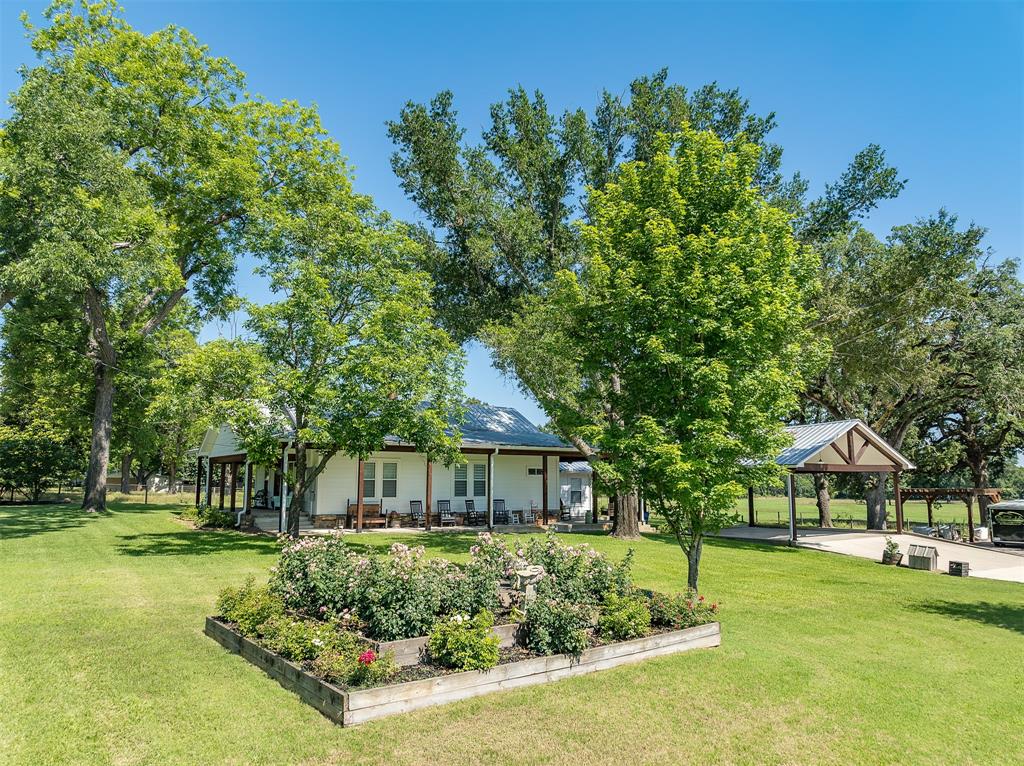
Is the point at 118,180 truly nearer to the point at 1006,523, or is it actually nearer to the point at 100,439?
the point at 100,439

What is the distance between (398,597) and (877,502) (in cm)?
2929

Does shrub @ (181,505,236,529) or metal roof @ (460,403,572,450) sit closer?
shrub @ (181,505,236,529)

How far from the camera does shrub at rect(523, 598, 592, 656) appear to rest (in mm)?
6980

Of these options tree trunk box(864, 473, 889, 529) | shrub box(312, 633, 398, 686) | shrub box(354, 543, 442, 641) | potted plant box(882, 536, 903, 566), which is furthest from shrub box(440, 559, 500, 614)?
tree trunk box(864, 473, 889, 529)

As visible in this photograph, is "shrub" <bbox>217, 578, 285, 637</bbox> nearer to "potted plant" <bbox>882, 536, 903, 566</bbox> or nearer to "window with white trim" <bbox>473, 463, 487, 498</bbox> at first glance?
"window with white trim" <bbox>473, 463, 487, 498</bbox>

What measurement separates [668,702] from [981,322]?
30690mm

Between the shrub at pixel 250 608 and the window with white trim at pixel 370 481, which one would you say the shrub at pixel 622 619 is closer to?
the shrub at pixel 250 608

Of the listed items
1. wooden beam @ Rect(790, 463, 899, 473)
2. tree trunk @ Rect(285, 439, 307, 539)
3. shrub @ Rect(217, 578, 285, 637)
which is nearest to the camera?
shrub @ Rect(217, 578, 285, 637)

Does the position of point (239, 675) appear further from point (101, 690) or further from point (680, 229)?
point (680, 229)

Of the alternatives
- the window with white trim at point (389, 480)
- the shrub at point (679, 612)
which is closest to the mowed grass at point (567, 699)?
the shrub at point (679, 612)

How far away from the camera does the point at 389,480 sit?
23344 millimetres

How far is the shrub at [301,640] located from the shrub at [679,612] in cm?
427

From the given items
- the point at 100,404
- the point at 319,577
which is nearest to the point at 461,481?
the point at 100,404

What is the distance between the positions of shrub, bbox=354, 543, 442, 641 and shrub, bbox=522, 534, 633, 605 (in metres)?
1.74
